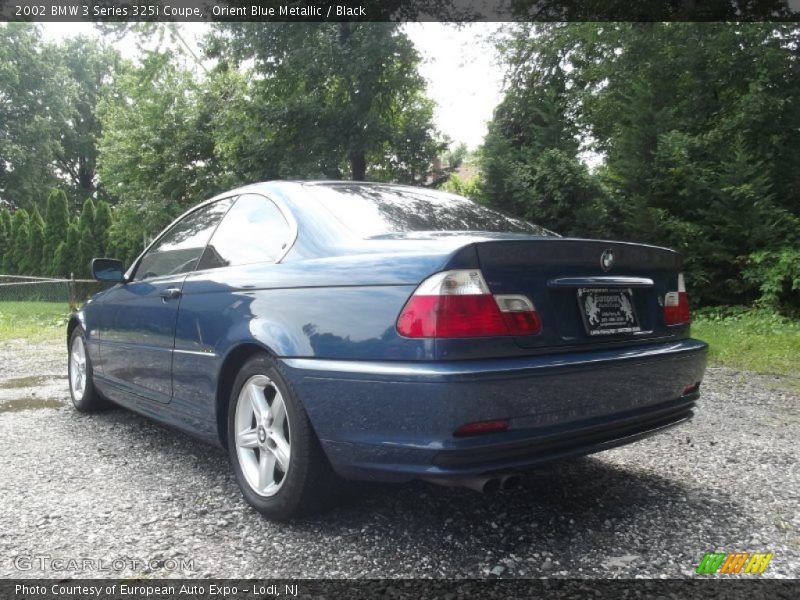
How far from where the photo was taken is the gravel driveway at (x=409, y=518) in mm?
2350

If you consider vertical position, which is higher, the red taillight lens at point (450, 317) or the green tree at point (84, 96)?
the green tree at point (84, 96)

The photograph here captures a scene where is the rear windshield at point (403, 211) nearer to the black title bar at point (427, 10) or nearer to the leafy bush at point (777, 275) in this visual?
the leafy bush at point (777, 275)

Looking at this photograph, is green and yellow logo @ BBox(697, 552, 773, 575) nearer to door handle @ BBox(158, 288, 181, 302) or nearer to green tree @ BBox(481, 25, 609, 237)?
door handle @ BBox(158, 288, 181, 302)

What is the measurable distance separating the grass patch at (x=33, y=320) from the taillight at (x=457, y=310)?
1053 cm

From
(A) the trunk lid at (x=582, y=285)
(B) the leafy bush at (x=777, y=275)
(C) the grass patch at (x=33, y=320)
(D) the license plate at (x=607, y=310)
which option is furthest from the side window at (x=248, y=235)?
(B) the leafy bush at (x=777, y=275)

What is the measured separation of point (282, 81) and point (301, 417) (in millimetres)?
13247

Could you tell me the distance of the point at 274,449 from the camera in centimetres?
277

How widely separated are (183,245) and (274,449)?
1626mm

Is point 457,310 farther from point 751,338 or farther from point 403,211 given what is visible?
point 751,338

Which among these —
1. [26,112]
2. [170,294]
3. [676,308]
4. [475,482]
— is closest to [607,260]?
[676,308]

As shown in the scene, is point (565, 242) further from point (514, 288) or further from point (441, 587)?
point (441, 587)

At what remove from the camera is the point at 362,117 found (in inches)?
543

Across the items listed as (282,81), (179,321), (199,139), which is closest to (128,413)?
(179,321)

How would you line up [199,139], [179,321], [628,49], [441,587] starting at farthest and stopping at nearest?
[199,139]
[628,49]
[179,321]
[441,587]
